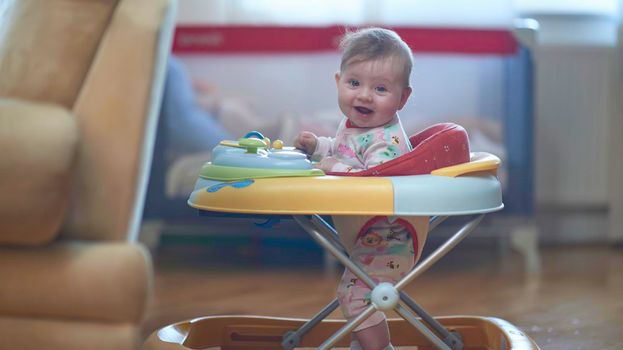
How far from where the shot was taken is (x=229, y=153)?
1.26m

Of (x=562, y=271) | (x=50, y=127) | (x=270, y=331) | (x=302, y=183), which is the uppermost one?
(x=50, y=127)

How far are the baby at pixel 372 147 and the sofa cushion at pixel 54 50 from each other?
368 mm

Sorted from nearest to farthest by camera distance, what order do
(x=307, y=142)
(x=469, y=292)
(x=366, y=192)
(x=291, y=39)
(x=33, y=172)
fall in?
(x=33, y=172)
(x=366, y=192)
(x=307, y=142)
(x=469, y=292)
(x=291, y=39)

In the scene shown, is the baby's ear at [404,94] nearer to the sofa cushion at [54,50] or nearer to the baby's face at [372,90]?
the baby's face at [372,90]

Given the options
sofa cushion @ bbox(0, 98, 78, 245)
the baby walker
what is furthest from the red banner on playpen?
sofa cushion @ bbox(0, 98, 78, 245)

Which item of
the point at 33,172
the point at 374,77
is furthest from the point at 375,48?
the point at 33,172

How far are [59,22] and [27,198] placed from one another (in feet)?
0.95

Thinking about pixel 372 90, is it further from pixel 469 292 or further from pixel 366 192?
pixel 469 292

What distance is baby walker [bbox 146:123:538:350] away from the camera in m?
1.13

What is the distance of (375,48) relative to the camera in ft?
4.29

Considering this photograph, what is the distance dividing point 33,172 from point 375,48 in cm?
54

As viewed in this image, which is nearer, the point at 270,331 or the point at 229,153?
the point at 229,153

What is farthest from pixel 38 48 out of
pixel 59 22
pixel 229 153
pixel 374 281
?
pixel 374 281

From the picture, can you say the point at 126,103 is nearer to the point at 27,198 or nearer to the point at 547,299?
the point at 27,198
